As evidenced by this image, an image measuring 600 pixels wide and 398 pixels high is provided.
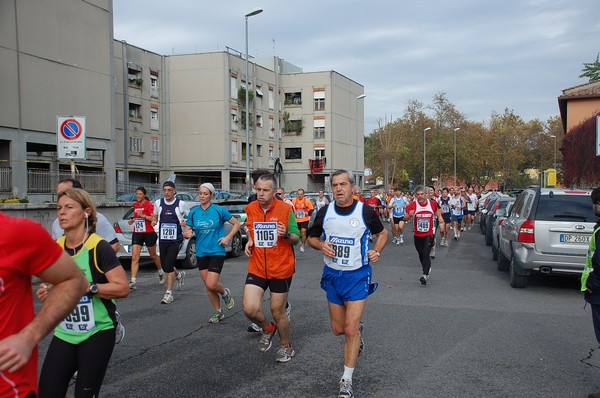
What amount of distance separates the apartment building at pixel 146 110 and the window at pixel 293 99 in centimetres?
12

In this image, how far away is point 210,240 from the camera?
7.29m

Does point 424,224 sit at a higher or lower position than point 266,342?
higher

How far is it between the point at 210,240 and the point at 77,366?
13.0ft

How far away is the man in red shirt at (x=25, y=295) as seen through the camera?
2.09 metres

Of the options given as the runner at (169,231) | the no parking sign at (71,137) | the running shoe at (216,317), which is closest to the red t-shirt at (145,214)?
the runner at (169,231)

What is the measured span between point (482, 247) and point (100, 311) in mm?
16328

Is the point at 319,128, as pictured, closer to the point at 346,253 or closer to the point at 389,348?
the point at 389,348

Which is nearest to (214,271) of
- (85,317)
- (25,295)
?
(85,317)

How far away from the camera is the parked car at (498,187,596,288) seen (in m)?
9.18

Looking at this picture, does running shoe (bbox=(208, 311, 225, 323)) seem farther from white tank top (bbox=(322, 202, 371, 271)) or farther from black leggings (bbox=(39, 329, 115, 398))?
black leggings (bbox=(39, 329, 115, 398))

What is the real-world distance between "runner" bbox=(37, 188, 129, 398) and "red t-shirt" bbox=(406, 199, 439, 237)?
8.11 meters

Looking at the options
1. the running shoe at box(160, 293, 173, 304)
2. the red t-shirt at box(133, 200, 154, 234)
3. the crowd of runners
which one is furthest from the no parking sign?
the running shoe at box(160, 293, 173, 304)

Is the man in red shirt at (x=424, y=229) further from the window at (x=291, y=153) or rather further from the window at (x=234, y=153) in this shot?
the window at (x=291, y=153)

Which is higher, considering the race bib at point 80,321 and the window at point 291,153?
the window at point 291,153
